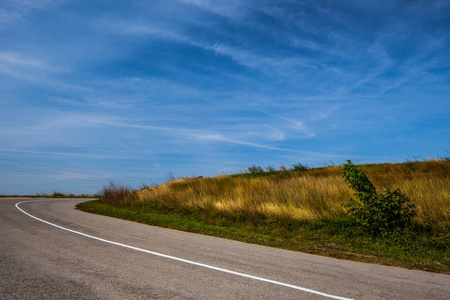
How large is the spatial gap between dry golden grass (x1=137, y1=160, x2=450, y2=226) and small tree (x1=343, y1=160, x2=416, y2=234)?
2.37 feet

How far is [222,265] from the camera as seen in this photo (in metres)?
6.69

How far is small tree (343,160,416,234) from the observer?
414 inches

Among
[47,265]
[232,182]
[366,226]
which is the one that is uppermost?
[232,182]

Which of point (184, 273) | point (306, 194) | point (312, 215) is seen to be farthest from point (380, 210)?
→ point (184, 273)

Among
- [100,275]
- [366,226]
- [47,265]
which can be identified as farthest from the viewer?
[366,226]

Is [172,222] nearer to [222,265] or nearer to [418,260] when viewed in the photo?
[222,265]

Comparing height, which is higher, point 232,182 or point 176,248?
point 232,182

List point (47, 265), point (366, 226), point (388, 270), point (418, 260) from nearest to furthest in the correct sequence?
point (47, 265)
point (388, 270)
point (418, 260)
point (366, 226)

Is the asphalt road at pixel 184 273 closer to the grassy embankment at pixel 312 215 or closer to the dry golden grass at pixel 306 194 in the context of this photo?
the grassy embankment at pixel 312 215

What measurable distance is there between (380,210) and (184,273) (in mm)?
7855

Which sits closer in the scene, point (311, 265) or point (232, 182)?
point (311, 265)

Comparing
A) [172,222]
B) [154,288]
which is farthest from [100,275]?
[172,222]

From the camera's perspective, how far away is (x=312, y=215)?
12.3 meters

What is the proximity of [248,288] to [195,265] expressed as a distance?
1.72 metres
